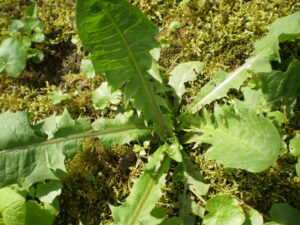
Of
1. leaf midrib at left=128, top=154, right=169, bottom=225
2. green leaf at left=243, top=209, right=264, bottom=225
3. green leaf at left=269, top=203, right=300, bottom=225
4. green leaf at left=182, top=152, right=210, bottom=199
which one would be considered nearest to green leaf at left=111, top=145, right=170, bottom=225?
leaf midrib at left=128, top=154, right=169, bottom=225

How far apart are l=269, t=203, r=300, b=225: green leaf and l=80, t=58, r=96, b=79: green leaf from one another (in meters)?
1.52

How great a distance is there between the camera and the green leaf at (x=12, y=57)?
293 centimetres

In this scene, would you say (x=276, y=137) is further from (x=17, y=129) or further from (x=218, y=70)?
(x=17, y=129)

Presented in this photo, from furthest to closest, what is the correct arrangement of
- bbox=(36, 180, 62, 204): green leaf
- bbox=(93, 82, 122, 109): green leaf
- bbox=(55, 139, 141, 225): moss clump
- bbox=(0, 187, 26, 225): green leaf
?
bbox=(93, 82, 122, 109): green leaf → bbox=(55, 139, 141, 225): moss clump → bbox=(36, 180, 62, 204): green leaf → bbox=(0, 187, 26, 225): green leaf

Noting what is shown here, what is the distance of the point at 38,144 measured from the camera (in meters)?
2.33

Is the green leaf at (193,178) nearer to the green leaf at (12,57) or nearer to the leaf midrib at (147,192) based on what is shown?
the leaf midrib at (147,192)

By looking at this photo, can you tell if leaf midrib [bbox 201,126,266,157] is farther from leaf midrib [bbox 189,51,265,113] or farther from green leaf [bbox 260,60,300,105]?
green leaf [bbox 260,60,300,105]

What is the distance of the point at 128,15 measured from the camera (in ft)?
6.87

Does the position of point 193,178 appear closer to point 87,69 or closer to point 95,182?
point 95,182

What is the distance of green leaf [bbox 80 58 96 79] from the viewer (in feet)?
9.16

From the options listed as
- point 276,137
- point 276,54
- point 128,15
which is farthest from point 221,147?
point 128,15

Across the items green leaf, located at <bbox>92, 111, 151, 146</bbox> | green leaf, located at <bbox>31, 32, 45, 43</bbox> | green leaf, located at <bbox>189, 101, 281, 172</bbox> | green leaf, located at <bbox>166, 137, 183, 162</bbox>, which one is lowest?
green leaf, located at <bbox>166, 137, 183, 162</bbox>

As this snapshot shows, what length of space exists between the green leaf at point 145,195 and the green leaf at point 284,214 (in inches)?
26.0

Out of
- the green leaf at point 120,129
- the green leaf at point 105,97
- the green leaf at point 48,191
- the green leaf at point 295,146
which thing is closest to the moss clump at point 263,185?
the green leaf at point 295,146
